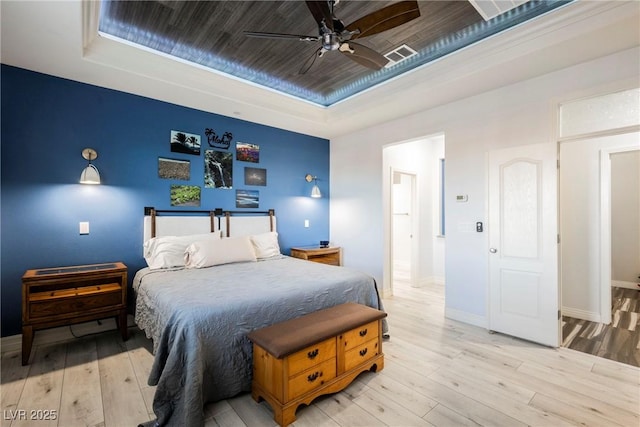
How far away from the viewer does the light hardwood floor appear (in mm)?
1840

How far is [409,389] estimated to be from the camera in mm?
2148

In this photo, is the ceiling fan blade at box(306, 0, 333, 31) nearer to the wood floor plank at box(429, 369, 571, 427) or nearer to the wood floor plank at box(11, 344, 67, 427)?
the wood floor plank at box(429, 369, 571, 427)

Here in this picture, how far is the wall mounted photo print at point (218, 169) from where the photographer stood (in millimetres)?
3908

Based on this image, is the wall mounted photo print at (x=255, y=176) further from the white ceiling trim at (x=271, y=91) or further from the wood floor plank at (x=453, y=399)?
the wood floor plank at (x=453, y=399)

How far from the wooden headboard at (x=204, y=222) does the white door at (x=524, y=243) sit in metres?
3.05

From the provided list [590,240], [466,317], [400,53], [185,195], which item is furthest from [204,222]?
[590,240]

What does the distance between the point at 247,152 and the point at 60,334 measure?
300 centimetres

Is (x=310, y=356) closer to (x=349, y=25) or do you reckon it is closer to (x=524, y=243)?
(x=349, y=25)

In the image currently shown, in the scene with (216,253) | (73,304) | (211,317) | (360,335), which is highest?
(216,253)

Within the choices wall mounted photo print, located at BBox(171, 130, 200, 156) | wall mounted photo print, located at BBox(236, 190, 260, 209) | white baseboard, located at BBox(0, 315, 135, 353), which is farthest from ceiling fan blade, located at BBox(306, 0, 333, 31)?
white baseboard, located at BBox(0, 315, 135, 353)

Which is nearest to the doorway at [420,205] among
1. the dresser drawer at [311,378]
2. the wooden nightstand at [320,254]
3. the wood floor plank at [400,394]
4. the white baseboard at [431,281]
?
the white baseboard at [431,281]

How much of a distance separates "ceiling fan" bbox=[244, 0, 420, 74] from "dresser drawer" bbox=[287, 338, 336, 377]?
216cm

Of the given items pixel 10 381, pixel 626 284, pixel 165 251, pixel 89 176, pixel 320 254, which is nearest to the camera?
pixel 10 381

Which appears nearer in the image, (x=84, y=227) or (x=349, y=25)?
(x=349, y=25)
